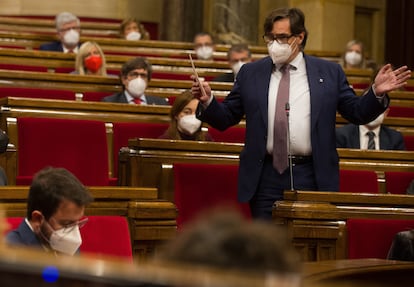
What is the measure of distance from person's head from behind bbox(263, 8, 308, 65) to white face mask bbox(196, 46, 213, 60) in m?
4.84

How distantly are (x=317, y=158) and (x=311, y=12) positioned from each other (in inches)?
266

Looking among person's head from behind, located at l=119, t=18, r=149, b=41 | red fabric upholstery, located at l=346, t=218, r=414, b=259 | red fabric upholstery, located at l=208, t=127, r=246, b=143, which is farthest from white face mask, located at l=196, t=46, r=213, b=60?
red fabric upholstery, located at l=346, t=218, r=414, b=259

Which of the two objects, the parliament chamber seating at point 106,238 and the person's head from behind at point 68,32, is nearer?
the parliament chamber seating at point 106,238

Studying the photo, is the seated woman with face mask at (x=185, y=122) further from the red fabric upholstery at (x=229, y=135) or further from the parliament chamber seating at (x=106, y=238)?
the parliament chamber seating at (x=106, y=238)

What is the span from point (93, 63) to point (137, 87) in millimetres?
845

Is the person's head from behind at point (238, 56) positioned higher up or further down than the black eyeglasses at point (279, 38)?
higher up

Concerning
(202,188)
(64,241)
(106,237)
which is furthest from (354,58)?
(64,241)

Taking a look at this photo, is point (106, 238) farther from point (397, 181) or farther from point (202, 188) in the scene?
point (397, 181)

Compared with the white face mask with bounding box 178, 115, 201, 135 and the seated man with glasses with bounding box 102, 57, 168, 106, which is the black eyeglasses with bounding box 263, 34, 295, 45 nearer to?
the white face mask with bounding box 178, 115, 201, 135

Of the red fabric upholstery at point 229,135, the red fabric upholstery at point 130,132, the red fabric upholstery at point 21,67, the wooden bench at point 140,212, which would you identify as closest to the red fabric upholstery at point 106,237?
the wooden bench at point 140,212

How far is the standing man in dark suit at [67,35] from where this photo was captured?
26.5 feet

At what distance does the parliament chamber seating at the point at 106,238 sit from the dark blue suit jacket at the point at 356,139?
8.90 ft

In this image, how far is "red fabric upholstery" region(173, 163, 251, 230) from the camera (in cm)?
411

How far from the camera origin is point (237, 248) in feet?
3.51
